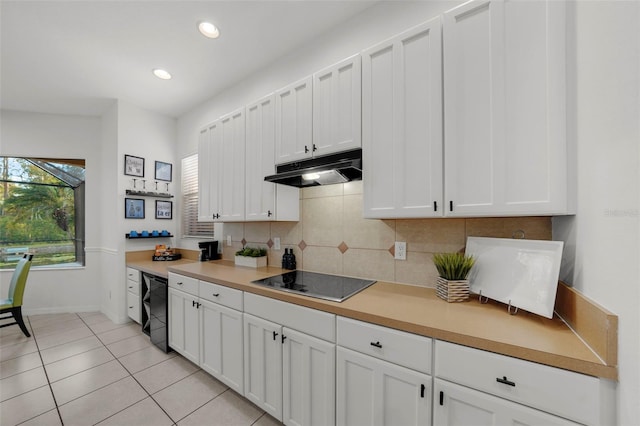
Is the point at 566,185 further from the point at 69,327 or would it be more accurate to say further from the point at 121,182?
the point at 69,327

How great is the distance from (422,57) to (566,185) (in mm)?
955

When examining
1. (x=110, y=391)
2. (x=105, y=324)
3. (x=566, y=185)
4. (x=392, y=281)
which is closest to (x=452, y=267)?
(x=392, y=281)

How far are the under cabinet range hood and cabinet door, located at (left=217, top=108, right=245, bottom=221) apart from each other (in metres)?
0.54

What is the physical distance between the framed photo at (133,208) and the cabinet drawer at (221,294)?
2.07 m

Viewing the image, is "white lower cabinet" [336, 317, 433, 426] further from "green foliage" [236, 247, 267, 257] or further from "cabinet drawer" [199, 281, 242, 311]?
"green foliage" [236, 247, 267, 257]

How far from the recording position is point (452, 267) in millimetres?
1352

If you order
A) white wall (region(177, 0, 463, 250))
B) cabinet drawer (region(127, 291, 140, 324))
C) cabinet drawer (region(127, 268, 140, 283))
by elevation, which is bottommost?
cabinet drawer (region(127, 291, 140, 324))

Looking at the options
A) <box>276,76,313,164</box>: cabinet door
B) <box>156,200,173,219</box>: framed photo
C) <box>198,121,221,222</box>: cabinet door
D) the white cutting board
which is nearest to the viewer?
the white cutting board

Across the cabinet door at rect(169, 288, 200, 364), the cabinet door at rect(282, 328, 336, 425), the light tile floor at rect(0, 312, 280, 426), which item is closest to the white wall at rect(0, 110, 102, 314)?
the light tile floor at rect(0, 312, 280, 426)

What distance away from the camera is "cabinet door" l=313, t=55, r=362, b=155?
5.30ft

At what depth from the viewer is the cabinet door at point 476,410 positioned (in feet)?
A: 2.76

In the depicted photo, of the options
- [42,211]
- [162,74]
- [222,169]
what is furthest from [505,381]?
[42,211]

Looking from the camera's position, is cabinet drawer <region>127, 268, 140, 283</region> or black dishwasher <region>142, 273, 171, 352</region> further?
cabinet drawer <region>127, 268, 140, 283</region>

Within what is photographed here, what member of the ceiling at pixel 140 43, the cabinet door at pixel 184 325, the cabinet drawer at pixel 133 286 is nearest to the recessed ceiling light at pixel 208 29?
the ceiling at pixel 140 43
